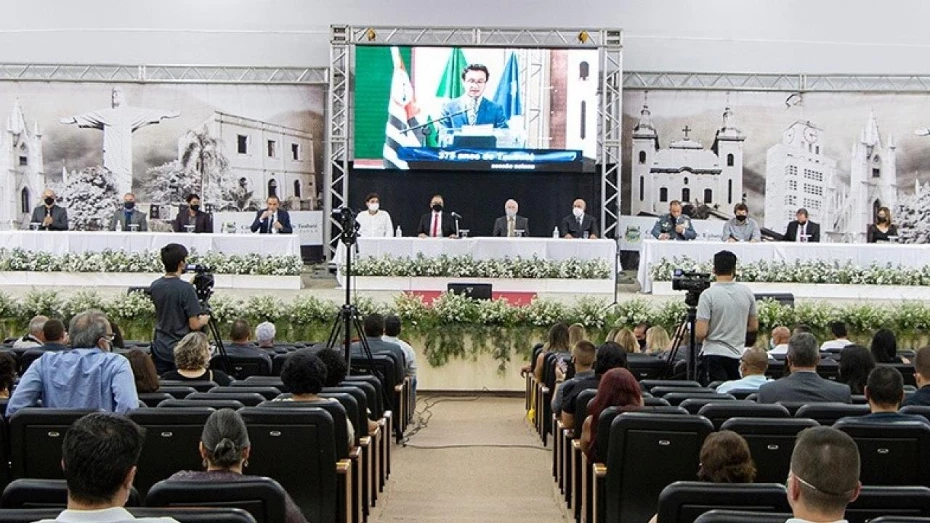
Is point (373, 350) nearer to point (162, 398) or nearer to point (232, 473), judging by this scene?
point (162, 398)

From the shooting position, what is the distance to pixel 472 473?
7.97 metres

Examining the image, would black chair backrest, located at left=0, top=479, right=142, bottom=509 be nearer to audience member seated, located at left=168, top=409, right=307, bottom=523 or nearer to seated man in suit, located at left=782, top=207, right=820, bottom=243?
audience member seated, located at left=168, top=409, right=307, bottom=523

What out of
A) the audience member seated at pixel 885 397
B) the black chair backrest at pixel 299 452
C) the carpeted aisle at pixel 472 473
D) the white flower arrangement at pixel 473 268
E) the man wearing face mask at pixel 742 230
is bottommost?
the carpeted aisle at pixel 472 473

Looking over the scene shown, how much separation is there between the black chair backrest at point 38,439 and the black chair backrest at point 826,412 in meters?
3.01

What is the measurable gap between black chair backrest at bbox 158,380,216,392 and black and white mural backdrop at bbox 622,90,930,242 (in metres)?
12.7

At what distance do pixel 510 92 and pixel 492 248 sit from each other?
11.0 ft

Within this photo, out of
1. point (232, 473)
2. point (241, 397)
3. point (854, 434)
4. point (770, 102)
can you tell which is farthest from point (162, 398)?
point (770, 102)

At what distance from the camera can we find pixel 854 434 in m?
4.78

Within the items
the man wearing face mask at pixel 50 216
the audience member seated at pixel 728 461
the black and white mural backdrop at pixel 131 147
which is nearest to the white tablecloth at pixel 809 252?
the black and white mural backdrop at pixel 131 147

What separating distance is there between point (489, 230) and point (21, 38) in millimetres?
7694

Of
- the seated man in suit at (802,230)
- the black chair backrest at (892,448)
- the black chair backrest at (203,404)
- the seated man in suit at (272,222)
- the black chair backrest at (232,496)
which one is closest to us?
the black chair backrest at (232,496)

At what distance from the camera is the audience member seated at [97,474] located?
2.89 metres

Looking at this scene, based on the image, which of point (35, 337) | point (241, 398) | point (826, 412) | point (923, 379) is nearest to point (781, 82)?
point (35, 337)

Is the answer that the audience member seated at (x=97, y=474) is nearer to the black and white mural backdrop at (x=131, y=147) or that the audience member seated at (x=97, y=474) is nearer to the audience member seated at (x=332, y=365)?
the audience member seated at (x=332, y=365)
